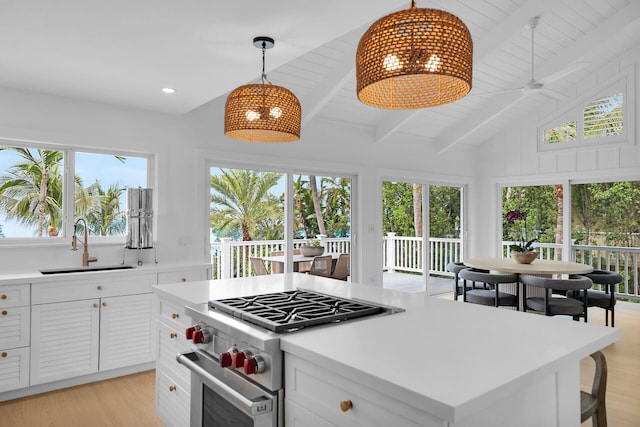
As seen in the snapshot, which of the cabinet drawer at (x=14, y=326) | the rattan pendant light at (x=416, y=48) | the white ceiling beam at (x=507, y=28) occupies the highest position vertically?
the white ceiling beam at (x=507, y=28)

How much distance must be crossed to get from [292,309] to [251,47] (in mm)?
1724

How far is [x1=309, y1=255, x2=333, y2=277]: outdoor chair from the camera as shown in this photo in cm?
530

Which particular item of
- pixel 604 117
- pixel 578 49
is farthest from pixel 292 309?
pixel 604 117

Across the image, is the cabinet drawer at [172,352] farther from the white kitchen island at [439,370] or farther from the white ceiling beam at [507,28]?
the white ceiling beam at [507,28]

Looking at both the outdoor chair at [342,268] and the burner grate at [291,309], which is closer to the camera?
the burner grate at [291,309]

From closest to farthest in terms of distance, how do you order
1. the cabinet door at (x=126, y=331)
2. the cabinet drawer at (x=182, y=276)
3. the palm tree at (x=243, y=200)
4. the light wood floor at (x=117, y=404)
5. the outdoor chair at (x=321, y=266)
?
the light wood floor at (x=117, y=404) → the cabinet door at (x=126, y=331) → the cabinet drawer at (x=182, y=276) → the palm tree at (x=243, y=200) → the outdoor chair at (x=321, y=266)

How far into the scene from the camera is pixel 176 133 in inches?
170

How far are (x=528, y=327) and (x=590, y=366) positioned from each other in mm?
2714

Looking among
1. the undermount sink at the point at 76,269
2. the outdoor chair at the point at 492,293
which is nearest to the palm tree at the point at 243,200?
the undermount sink at the point at 76,269

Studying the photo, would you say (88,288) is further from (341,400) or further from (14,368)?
(341,400)

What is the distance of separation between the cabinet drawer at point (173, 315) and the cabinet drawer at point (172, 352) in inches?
1.3

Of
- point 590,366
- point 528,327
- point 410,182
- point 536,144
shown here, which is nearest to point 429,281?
point 410,182

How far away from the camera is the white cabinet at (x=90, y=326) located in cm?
Answer: 321

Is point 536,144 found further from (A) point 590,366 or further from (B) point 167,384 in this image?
(B) point 167,384
